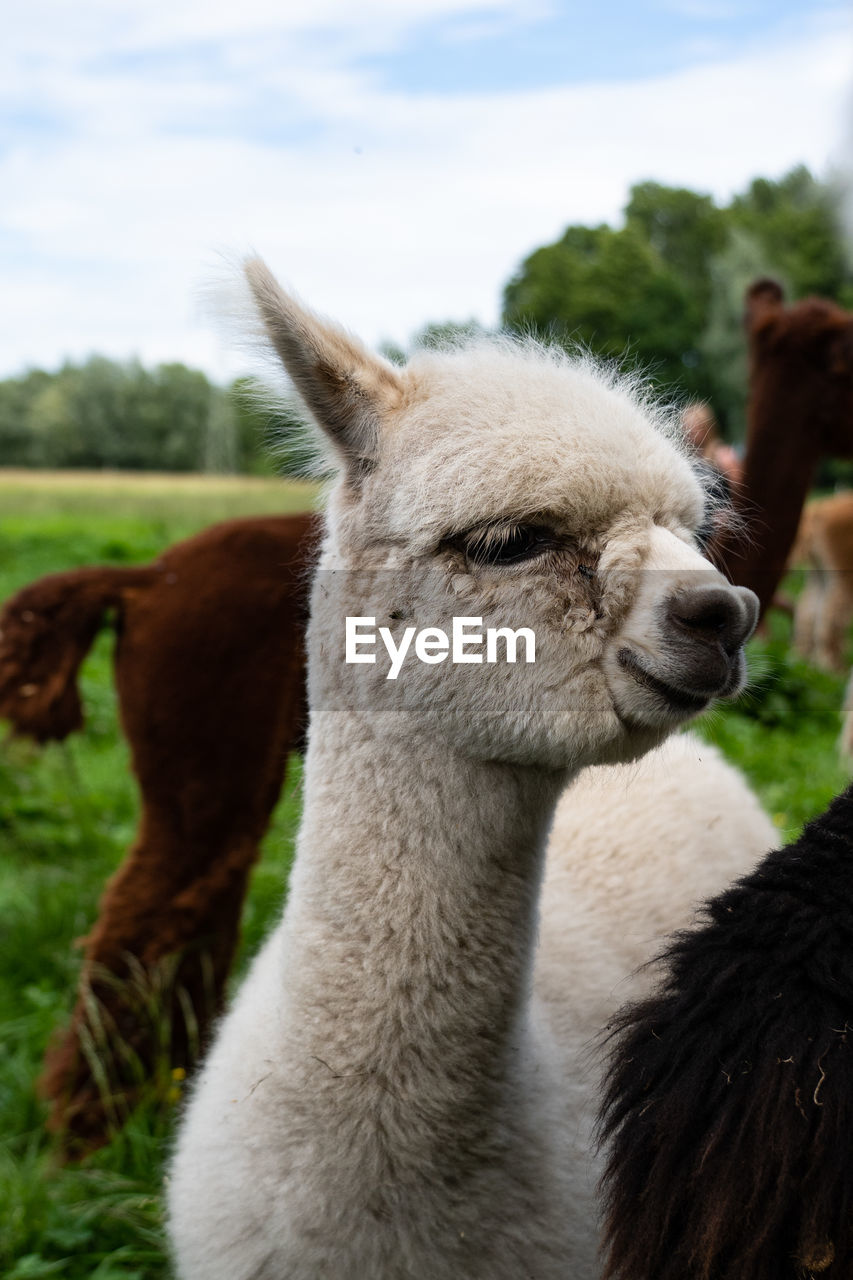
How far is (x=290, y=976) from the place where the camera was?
204 centimetres

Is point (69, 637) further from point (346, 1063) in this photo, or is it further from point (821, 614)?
point (821, 614)

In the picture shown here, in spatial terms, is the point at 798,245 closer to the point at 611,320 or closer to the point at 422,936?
the point at 611,320

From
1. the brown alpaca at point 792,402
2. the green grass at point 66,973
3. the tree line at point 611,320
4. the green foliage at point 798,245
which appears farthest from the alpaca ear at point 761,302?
the green foliage at point 798,245

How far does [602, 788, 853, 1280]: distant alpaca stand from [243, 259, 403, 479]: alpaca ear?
39.7 inches

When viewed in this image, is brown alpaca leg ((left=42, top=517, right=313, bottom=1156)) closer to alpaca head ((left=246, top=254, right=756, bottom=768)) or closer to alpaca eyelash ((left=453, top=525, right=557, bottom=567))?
alpaca head ((left=246, top=254, right=756, bottom=768))

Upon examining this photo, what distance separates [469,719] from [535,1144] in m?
0.81

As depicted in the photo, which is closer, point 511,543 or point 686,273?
point 511,543

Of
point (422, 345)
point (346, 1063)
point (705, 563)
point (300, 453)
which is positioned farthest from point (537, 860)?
point (422, 345)

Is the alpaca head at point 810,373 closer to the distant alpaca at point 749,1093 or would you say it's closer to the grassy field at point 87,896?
the grassy field at point 87,896

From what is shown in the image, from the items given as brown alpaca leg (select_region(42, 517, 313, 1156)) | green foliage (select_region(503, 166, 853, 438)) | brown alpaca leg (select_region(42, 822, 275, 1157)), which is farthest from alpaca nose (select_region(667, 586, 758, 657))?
green foliage (select_region(503, 166, 853, 438))

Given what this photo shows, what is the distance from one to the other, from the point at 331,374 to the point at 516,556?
480 millimetres

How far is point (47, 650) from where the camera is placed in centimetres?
352

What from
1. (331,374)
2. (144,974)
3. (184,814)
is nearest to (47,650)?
(184,814)

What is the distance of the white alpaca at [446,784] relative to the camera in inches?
70.9
